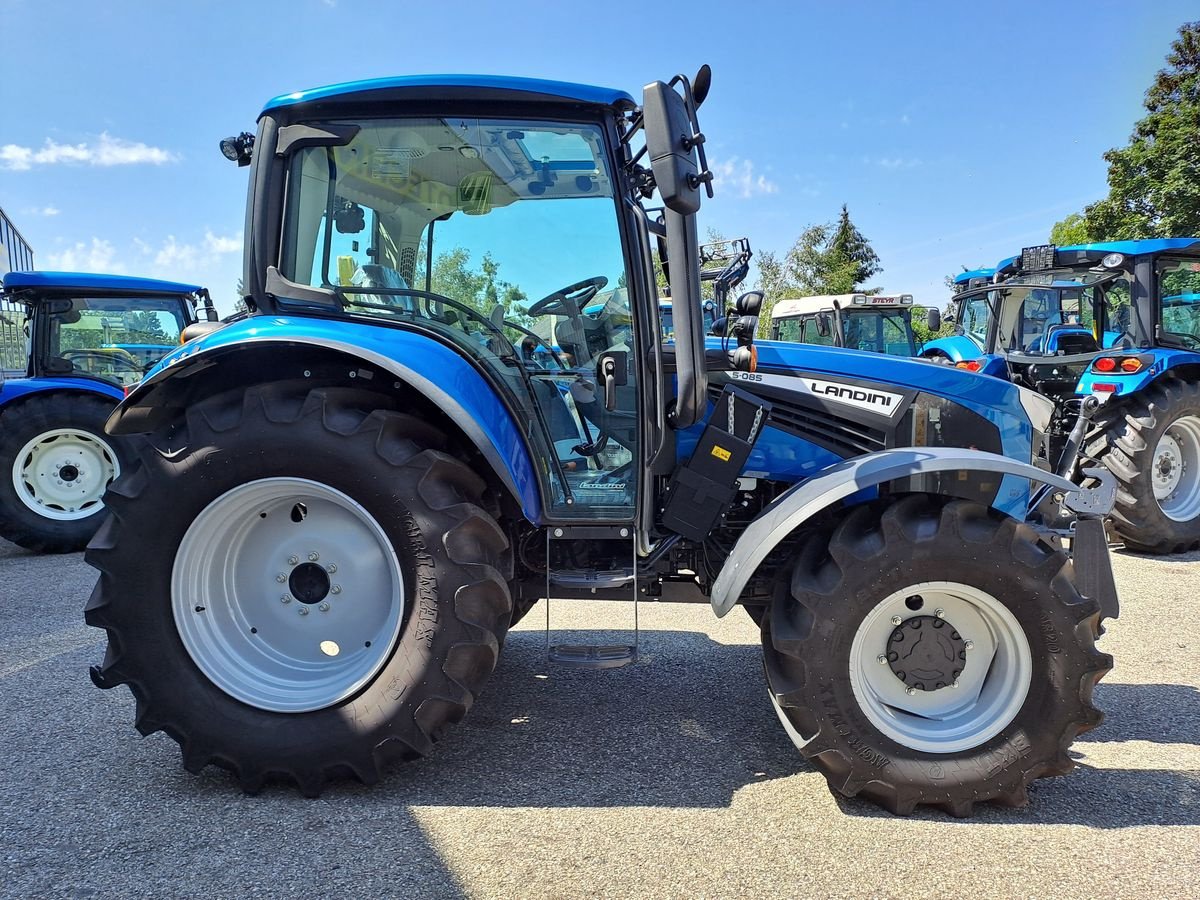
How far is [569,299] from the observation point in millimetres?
2727

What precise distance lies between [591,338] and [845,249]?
127ft

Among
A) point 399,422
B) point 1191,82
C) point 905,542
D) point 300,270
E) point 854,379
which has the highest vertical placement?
point 1191,82

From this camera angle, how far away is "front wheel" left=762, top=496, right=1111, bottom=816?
94.2 inches

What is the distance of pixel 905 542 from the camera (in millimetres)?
2412

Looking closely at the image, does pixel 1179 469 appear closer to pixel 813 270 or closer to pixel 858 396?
pixel 858 396

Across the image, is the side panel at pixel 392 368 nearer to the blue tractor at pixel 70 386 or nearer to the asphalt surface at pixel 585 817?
the asphalt surface at pixel 585 817

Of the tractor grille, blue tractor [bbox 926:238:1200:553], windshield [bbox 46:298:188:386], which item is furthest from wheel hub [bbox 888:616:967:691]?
windshield [bbox 46:298:188:386]

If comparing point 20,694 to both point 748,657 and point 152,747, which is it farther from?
point 748,657

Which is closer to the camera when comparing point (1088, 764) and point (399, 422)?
point (399, 422)

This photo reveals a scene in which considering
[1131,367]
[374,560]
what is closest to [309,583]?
[374,560]

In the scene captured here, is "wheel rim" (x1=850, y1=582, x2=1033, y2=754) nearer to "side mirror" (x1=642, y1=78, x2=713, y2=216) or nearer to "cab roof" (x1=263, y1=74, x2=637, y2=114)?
"side mirror" (x1=642, y1=78, x2=713, y2=216)

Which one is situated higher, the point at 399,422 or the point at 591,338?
the point at 591,338

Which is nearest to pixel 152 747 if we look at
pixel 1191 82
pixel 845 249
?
pixel 1191 82

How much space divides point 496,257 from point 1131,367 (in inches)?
230
